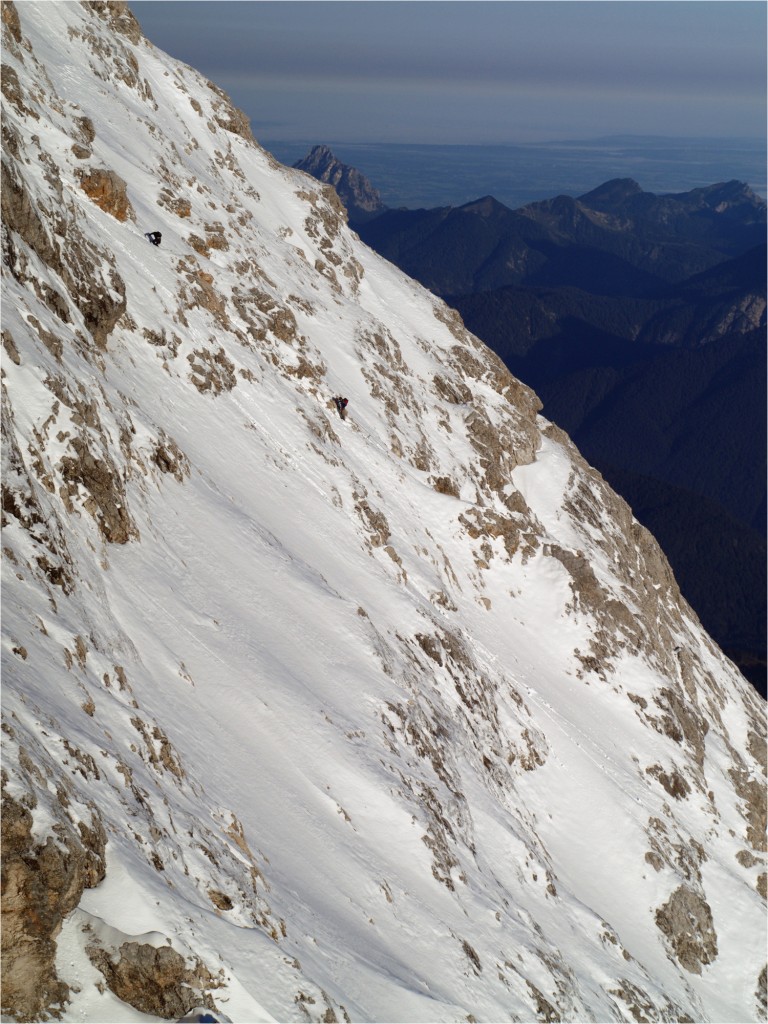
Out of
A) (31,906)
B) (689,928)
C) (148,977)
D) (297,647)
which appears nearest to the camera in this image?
(31,906)

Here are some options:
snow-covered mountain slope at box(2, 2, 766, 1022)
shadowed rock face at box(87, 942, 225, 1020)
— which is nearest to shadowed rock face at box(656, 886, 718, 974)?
snow-covered mountain slope at box(2, 2, 766, 1022)

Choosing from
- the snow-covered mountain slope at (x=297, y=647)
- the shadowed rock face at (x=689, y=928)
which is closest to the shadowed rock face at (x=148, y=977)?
the snow-covered mountain slope at (x=297, y=647)

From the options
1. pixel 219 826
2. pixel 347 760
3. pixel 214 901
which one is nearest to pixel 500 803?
pixel 347 760

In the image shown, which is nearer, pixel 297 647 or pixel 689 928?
pixel 297 647

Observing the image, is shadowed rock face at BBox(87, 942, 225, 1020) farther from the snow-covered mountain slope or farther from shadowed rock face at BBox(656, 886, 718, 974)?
shadowed rock face at BBox(656, 886, 718, 974)

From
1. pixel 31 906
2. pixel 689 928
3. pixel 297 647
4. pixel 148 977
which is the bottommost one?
pixel 689 928

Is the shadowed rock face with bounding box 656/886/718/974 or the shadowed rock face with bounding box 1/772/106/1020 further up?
the shadowed rock face with bounding box 1/772/106/1020

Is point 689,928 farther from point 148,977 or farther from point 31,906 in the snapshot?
point 31,906

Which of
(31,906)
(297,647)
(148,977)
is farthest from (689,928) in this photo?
(31,906)
